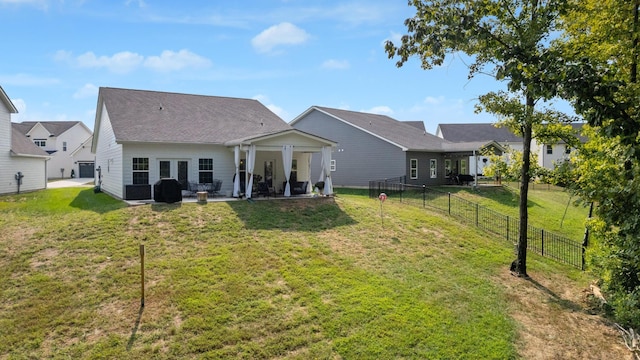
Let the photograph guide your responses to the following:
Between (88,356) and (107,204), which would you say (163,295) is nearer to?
(88,356)

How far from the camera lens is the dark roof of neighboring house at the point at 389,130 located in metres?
26.2

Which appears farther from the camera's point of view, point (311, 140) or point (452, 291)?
point (311, 140)

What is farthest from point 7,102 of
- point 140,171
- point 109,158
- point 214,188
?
point 214,188

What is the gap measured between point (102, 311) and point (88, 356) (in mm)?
1373

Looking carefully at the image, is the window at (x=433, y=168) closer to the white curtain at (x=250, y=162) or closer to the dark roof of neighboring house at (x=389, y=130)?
the dark roof of neighboring house at (x=389, y=130)

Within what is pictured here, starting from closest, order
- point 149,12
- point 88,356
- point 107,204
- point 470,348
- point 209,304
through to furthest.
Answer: point 88,356 → point 470,348 → point 209,304 → point 149,12 → point 107,204

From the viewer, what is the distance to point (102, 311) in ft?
24.8

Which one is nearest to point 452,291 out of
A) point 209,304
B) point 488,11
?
point 209,304

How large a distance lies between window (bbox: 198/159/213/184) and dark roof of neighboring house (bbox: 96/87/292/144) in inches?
41.5

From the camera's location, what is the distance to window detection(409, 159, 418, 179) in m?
25.5

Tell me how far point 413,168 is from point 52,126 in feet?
135

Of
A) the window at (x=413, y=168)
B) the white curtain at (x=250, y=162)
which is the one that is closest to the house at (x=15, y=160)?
the white curtain at (x=250, y=162)

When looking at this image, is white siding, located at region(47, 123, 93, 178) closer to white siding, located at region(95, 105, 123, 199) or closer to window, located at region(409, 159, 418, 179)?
white siding, located at region(95, 105, 123, 199)

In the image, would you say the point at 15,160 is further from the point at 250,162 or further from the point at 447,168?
the point at 447,168
